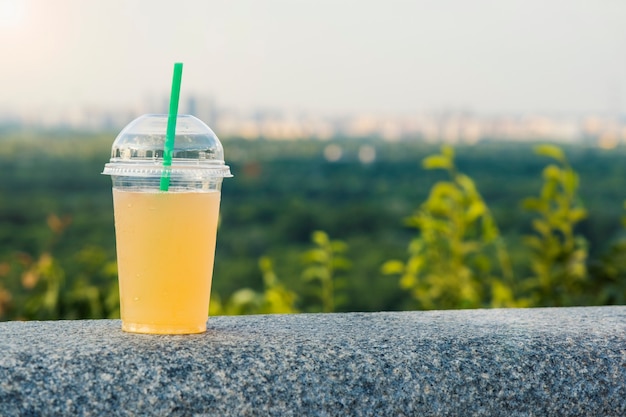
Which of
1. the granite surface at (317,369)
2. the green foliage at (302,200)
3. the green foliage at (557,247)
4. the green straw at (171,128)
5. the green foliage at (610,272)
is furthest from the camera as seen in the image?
the green foliage at (302,200)

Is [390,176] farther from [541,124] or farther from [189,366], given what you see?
[189,366]

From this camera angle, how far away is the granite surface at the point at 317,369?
1.40 m

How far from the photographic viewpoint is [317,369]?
4.93ft

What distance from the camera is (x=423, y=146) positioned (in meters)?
8.23

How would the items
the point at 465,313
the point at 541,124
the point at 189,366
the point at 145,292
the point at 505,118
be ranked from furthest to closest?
1. the point at 505,118
2. the point at 541,124
3. the point at 465,313
4. the point at 145,292
5. the point at 189,366

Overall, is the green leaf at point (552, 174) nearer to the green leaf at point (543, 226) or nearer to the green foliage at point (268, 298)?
the green leaf at point (543, 226)

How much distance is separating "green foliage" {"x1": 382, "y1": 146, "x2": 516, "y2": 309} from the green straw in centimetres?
173

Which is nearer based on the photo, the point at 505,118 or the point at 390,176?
the point at 505,118

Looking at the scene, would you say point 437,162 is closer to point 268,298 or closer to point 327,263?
point 327,263

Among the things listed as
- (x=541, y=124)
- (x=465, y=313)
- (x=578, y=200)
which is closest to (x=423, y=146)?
(x=541, y=124)

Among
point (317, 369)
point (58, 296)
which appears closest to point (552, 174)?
point (317, 369)

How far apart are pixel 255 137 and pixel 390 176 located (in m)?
1.49

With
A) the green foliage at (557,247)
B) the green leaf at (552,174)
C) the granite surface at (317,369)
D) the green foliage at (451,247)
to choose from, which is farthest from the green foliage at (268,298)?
the granite surface at (317,369)

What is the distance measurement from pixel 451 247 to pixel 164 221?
1.95 meters
